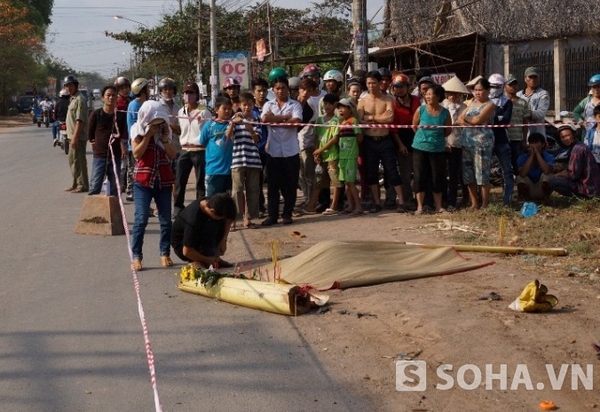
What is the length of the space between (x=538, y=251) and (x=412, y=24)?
13.9 m

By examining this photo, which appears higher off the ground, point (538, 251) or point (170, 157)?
point (170, 157)

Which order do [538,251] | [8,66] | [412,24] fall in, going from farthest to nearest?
[8,66], [412,24], [538,251]

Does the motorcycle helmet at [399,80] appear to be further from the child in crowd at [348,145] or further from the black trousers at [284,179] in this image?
the black trousers at [284,179]

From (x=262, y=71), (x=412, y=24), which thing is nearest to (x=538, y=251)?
(x=412, y=24)

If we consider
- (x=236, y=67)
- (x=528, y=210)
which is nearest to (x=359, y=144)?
(x=528, y=210)

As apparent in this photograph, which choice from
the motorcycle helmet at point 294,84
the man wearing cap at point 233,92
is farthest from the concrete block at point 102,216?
the motorcycle helmet at point 294,84

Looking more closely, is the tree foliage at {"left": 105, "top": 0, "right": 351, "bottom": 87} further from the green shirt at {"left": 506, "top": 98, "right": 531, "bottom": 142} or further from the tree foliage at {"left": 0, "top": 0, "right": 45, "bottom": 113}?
the green shirt at {"left": 506, "top": 98, "right": 531, "bottom": 142}

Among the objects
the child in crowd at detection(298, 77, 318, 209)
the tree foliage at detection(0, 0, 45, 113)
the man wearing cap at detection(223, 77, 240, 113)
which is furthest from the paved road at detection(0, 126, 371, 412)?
the tree foliage at detection(0, 0, 45, 113)

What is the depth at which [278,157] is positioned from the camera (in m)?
12.6

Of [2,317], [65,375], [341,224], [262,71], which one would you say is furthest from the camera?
[262,71]

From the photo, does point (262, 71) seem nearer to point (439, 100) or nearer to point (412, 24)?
point (412, 24)

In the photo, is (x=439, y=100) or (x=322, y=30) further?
(x=322, y=30)

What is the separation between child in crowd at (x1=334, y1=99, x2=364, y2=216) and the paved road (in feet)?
9.81

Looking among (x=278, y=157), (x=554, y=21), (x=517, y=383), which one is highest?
(x=554, y=21)
